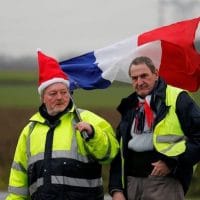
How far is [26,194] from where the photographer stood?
4473 millimetres

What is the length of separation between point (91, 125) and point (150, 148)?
335mm

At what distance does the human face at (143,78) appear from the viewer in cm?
410

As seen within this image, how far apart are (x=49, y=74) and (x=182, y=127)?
907 millimetres

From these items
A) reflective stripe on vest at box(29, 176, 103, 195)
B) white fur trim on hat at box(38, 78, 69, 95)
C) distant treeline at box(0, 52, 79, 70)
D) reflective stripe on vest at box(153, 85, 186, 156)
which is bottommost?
reflective stripe on vest at box(29, 176, 103, 195)

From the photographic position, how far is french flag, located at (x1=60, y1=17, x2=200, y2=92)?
468cm

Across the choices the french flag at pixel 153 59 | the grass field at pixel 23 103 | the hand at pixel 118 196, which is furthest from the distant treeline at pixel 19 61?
the hand at pixel 118 196

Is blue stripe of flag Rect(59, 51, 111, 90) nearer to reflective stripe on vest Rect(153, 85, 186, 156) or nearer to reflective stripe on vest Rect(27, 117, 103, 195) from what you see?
reflective stripe on vest Rect(27, 117, 103, 195)

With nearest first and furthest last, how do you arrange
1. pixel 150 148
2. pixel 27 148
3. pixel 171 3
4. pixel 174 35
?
pixel 150 148
pixel 27 148
pixel 174 35
pixel 171 3

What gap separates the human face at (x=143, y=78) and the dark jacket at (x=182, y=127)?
4 cm

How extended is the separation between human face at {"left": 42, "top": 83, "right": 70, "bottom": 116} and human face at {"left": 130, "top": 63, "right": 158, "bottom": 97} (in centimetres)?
41

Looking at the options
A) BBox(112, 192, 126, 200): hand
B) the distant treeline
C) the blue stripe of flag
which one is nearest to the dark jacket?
BBox(112, 192, 126, 200): hand

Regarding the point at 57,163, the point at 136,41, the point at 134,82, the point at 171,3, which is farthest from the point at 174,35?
the point at 171,3

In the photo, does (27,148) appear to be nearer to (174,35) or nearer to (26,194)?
(26,194)

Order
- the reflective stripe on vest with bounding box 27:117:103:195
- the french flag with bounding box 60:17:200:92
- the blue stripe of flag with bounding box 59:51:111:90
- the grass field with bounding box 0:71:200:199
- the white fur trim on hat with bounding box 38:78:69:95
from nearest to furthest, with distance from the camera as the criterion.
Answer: the reflective stripe on vest with bounding box 27:117:103:195 < the white fur trim on hat with bounding box 38:78:69:95 < the french flag with bounding box 60:17:200:92 < the blue stripe of flag with bounding box 59:51:111:90 < the grass field with bounding box 0:71:200:199
